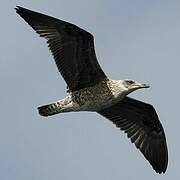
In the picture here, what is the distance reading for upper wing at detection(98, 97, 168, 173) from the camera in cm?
2375

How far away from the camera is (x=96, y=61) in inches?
851

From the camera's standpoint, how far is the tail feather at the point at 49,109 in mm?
21688

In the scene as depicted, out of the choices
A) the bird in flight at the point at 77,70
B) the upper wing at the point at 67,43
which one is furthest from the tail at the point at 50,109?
the upper wing at the point at 67,43

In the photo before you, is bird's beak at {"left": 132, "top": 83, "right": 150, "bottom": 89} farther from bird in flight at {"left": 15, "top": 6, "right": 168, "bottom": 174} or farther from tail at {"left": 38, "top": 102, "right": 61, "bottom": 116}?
tail at {"left": 38, "top": 102, "right": 61, "bottom": 116}

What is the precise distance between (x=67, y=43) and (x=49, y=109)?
1.59 metres

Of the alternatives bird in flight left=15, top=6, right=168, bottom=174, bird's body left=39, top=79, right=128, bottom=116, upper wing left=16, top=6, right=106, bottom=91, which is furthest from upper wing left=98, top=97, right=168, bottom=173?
upper wing left=16, top=6, right=106, bottom=91

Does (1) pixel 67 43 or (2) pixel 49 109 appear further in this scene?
(2) pixel 49 109

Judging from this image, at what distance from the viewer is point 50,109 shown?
2178 centimetres

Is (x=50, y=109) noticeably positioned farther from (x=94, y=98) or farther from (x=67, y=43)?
(x=67, y=43)

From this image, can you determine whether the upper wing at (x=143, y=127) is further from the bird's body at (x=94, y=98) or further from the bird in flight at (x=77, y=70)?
the bird's body at (x=94, y=98)

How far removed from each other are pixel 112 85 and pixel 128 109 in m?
2.05

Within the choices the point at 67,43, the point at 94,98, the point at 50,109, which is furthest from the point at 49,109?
the point at 67,43

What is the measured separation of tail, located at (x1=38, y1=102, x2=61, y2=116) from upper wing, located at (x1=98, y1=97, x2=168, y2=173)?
209 cm

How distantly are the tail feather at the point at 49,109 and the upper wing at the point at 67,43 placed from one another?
748 millimetres
